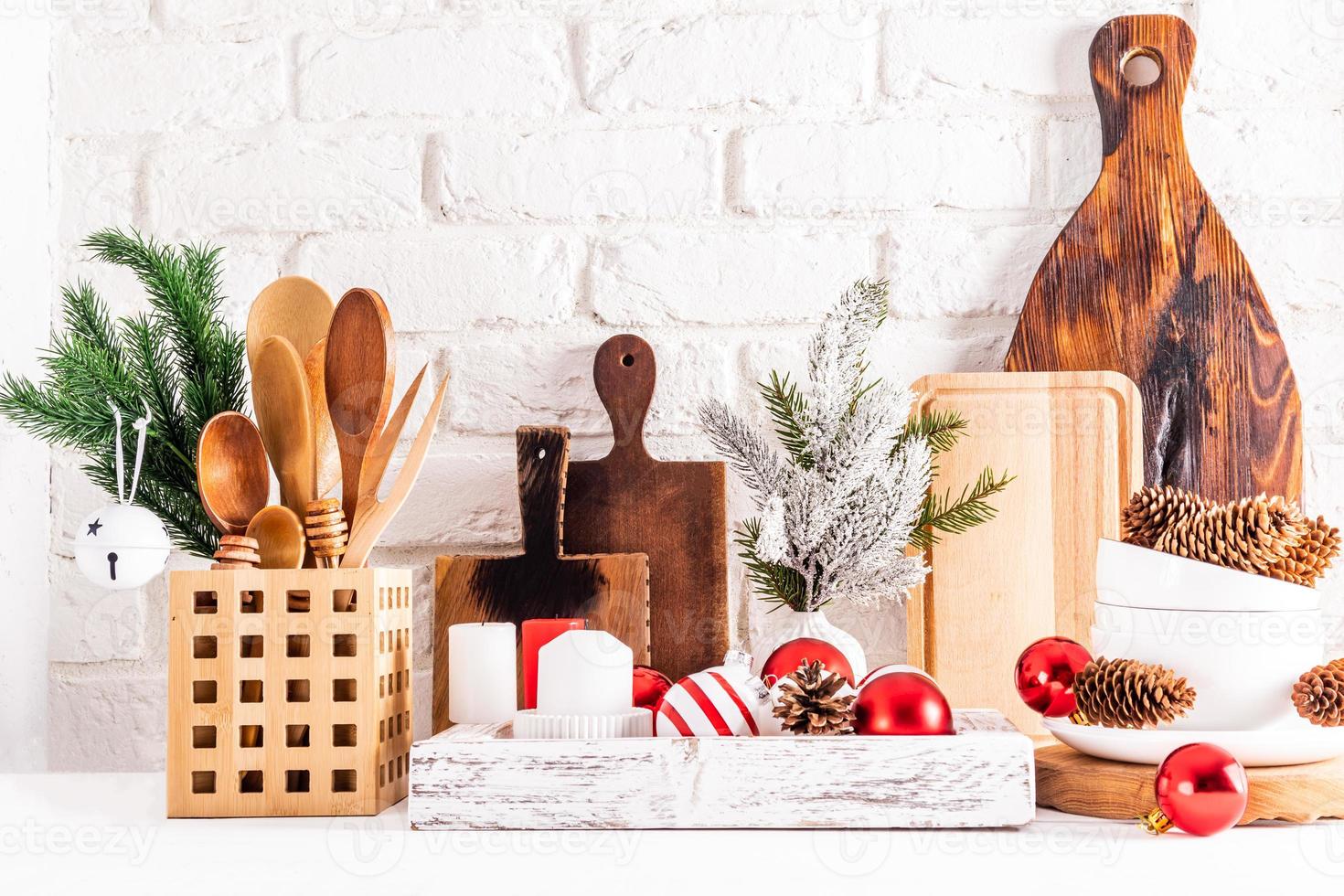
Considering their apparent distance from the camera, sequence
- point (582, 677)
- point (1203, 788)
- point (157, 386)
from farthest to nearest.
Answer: point (157, 386)
point (582, 677)
point (1203, 788)

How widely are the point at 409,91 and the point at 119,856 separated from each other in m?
0.66

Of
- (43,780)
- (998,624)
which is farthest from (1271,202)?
(43,780)

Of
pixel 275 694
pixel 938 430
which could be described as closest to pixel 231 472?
pixel 275 694

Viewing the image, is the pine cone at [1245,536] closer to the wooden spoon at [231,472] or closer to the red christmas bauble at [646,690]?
the red christmas bauble at [646,690]

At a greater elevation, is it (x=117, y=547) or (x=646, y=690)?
(x=117, y=547)

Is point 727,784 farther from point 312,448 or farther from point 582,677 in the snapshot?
point 312,448

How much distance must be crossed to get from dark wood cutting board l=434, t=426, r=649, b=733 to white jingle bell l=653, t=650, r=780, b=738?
0.16 metres

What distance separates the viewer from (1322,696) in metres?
0.63

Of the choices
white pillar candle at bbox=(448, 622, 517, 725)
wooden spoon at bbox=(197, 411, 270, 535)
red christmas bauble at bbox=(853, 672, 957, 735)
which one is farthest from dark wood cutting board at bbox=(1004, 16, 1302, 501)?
wooden spoon at bbox=(197, 411, 270, 535)

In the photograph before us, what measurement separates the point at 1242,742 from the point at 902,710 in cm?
20

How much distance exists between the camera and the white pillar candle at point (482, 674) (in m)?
0.77

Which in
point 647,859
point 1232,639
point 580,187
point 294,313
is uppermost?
point 580,187

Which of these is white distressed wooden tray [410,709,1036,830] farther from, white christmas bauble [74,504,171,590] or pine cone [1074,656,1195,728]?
Result: white christmas bauble [74,504,171,590]

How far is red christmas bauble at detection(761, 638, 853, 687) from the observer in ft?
2.44
